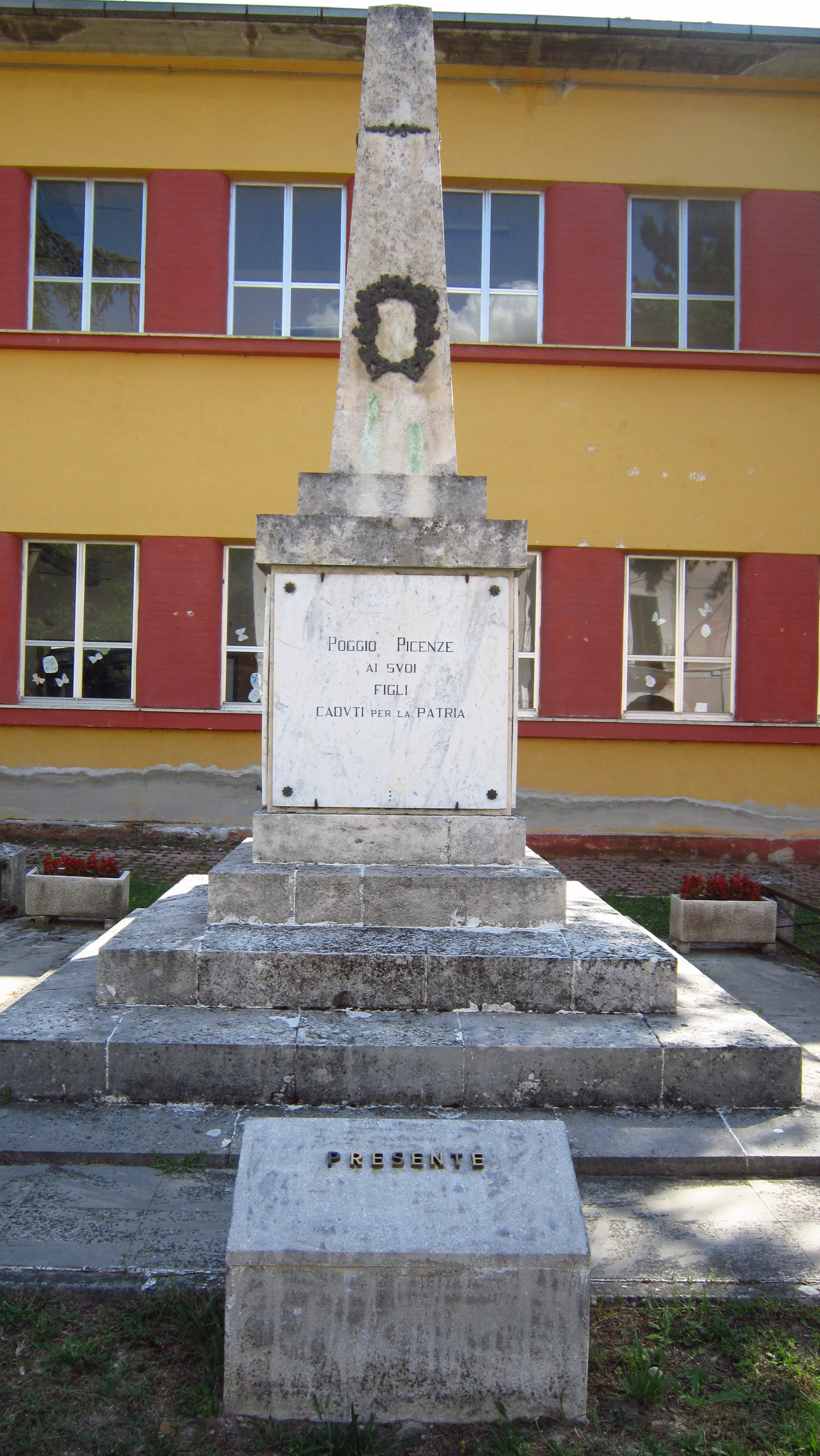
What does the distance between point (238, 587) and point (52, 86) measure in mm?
6049

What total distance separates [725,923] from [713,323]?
7855 mm

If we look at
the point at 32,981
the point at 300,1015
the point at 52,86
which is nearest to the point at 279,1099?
the point at 300,1015

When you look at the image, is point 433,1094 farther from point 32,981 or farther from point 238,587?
point 238,587

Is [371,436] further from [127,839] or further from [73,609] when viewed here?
[73,609]

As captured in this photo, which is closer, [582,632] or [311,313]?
[582,632]

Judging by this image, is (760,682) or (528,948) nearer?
(528,948)

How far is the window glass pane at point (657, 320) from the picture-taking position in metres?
11.7

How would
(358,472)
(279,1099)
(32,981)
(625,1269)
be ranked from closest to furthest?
(625,1269) < (279,1099) < (358,472) < (32,981)

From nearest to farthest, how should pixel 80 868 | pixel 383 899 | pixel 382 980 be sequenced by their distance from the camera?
pixel 382 980
pixel 383 899
pixel 80 868

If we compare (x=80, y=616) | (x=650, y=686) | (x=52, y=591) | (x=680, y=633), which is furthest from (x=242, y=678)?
(x=680, y=633)

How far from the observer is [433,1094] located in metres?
3.65

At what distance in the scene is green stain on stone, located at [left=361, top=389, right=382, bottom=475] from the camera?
5.14 meters

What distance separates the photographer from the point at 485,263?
455 inches

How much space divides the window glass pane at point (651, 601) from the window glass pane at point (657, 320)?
2.65m
